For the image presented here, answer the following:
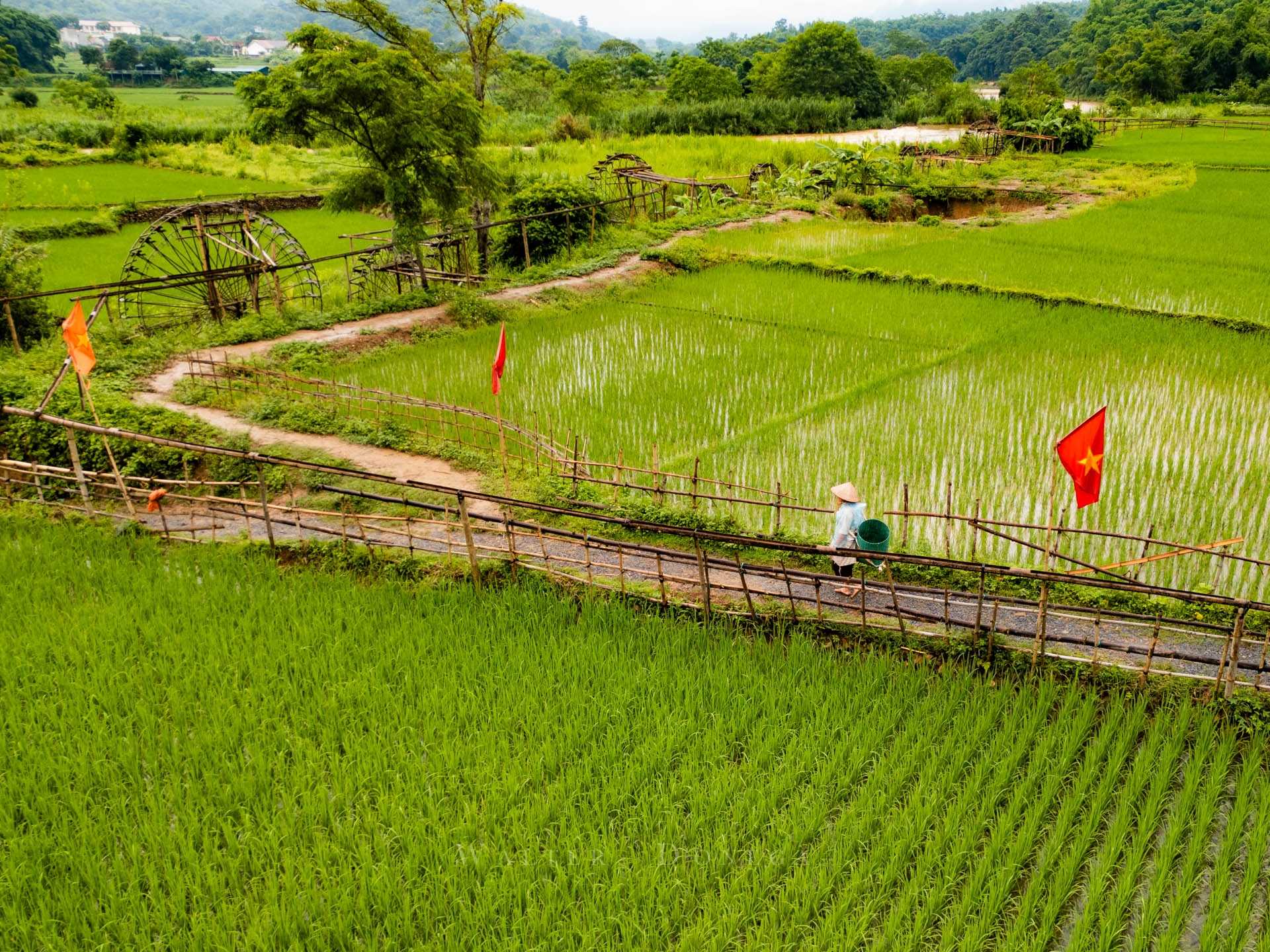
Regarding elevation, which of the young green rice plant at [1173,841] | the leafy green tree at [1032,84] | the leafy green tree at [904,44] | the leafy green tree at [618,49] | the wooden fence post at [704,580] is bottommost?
the young green rice plant at [1173,841]

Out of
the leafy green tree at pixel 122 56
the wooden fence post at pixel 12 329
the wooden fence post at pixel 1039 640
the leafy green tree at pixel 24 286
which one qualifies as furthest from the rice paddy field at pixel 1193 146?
the leafy green tree at pixel 122 56

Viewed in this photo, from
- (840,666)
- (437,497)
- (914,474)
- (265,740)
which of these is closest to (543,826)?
(265,740)

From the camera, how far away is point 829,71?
4175 centimetres

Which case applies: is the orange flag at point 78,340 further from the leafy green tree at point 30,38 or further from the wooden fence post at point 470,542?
the leafy green tree at point 30,38

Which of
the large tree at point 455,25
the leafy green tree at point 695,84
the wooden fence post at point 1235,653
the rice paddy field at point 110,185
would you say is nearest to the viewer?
the wooden fence post at point 1235,653

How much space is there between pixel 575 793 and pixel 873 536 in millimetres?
2801

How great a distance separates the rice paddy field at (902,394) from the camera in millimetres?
7809

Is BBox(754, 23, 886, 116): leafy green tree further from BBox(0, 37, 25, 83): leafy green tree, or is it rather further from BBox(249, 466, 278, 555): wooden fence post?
BBox(249, 466, 278, 555): wooden fence post

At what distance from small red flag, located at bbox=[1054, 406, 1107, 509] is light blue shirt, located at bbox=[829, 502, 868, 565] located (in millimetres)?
1280

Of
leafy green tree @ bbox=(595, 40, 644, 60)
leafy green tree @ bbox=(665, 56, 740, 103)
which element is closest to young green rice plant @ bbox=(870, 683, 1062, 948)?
leafy green tree @ bbox=(665, 56, 740, 103)

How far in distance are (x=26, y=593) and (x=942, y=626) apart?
6016mm

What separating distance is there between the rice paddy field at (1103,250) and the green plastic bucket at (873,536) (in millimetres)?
8490

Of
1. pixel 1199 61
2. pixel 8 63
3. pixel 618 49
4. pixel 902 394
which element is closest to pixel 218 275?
pixel 902 394

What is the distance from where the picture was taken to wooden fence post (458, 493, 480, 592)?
6.22 metres
